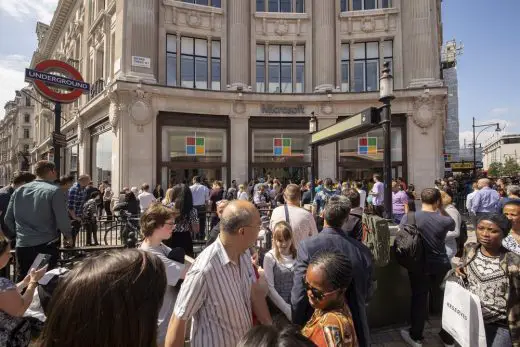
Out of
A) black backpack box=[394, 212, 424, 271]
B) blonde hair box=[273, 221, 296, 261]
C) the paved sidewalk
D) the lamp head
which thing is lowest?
the paved sidewalk

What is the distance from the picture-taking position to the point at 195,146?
19688 mm

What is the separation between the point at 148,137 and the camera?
59.8ft

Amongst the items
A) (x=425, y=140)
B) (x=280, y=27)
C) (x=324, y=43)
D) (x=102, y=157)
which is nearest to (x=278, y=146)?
(x=324, y=43)

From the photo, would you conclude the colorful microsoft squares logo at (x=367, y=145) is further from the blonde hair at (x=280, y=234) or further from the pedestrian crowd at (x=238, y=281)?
the blonde hair at (x=280, y=234)

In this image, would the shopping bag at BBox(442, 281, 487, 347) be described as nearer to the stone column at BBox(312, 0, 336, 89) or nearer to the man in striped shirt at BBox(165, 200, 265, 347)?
the man in striped shirt at BBox(165, 200, 265, 347)

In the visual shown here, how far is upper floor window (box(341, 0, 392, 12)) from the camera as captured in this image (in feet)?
68.8

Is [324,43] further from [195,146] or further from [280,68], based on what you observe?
[195,146]

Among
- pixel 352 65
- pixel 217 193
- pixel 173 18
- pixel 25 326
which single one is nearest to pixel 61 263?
pixel 25 326

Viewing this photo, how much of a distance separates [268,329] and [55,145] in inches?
340

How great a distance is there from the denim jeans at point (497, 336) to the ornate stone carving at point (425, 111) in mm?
18459

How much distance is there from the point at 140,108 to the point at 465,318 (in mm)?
17615

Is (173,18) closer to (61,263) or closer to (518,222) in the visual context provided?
(61,263)

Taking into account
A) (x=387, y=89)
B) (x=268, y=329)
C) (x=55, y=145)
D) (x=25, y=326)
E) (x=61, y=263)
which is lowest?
(x=61, y=263)

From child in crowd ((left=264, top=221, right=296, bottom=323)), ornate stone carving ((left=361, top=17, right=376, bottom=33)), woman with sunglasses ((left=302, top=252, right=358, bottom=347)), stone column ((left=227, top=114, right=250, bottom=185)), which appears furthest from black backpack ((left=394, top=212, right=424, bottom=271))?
ornate stone carving ((left=361, top=17, right=376, bottom=33))
